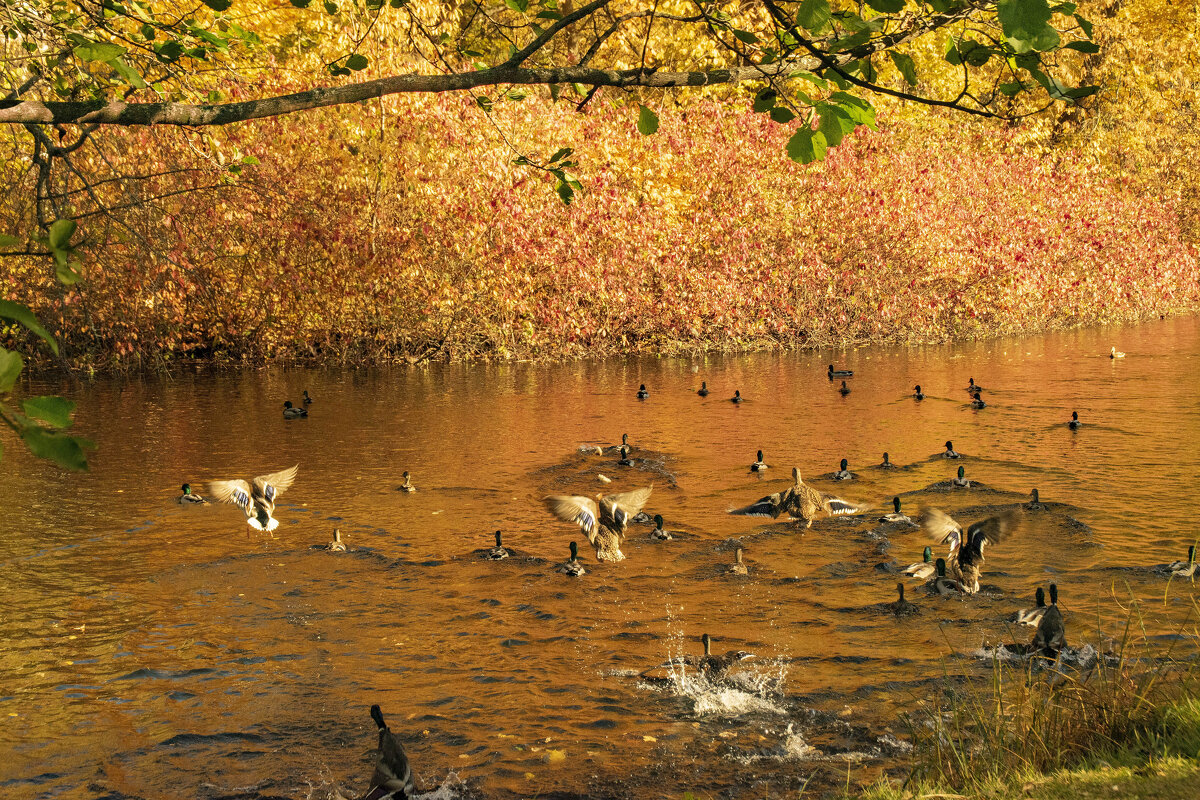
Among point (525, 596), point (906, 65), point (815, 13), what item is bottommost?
point (525, 596)

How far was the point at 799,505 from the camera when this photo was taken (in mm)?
13148

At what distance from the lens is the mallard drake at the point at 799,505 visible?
13102mm

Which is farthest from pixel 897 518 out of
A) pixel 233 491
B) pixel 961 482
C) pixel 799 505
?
pixel 233 491

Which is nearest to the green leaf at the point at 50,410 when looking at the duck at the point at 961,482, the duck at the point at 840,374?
the duck at the point at 961,482

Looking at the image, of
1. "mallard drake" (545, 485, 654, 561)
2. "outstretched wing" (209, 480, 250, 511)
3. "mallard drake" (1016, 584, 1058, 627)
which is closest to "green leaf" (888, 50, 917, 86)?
"mallard drake" (1016, 584, 1058, 627)

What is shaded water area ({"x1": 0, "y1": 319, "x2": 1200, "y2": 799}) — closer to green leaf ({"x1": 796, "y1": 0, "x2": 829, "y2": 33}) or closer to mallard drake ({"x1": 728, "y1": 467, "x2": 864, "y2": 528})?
mallard drake ({"x1": 728, "y1": 467, "x2": 864, "y2": 528})

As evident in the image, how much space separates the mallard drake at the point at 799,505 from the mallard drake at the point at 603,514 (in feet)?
6.56

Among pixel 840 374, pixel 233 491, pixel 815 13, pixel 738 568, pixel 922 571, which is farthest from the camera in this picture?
pixel 840 374

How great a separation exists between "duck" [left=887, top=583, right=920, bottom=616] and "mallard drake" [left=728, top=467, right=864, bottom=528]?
2850 millimetres

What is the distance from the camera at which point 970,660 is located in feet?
29.5

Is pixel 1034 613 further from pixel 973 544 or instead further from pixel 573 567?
pixel 573 567

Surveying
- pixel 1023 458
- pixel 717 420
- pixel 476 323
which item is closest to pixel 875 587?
pixel 1023 458

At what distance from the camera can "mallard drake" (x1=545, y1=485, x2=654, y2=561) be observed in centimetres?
1146

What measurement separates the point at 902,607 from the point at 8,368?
901cm
